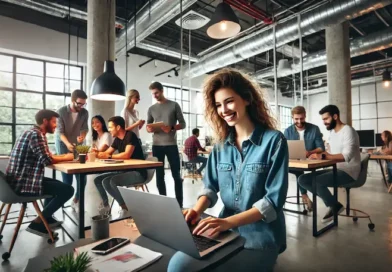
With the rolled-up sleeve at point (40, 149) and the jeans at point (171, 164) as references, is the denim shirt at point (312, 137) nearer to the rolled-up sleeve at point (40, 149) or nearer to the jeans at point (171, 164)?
the jeans at point (171, 164)

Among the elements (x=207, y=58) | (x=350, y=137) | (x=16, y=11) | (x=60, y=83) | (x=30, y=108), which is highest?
(x=16, y=11)

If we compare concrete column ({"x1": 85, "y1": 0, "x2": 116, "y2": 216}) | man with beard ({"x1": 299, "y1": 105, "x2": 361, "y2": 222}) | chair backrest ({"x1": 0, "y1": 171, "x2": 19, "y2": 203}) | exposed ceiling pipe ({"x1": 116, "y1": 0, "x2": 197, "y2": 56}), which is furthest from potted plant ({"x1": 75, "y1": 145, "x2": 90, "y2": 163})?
exposed ceiling pipe ({"x1": 116, "y1": 0, "x2": 197, "y2": 56})

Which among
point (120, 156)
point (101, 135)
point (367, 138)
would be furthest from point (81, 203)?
point (367, 138)

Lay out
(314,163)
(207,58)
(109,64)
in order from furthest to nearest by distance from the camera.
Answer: (207,58) < (109,64) < (314,163)

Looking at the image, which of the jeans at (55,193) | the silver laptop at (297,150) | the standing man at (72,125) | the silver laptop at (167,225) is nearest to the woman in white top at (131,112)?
the standing man at (72,125)

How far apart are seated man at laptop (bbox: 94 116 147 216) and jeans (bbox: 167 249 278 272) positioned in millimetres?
2152

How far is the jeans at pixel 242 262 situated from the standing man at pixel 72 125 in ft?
9.87

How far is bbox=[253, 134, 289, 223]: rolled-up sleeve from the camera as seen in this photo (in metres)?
0.95

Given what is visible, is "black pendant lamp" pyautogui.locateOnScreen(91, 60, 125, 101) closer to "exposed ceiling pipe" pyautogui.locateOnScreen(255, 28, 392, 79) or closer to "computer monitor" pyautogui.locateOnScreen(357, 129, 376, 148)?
"exposed ceiling pipe" pyautogui.locateOnScreen(255, 28, 392, 79)

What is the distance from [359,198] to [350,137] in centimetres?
214

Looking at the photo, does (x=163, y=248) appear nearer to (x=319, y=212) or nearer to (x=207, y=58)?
(x=319, y=212)

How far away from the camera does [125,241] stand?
2.76ft

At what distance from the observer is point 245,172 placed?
1.09m

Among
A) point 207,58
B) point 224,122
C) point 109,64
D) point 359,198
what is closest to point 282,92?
point 207,58
